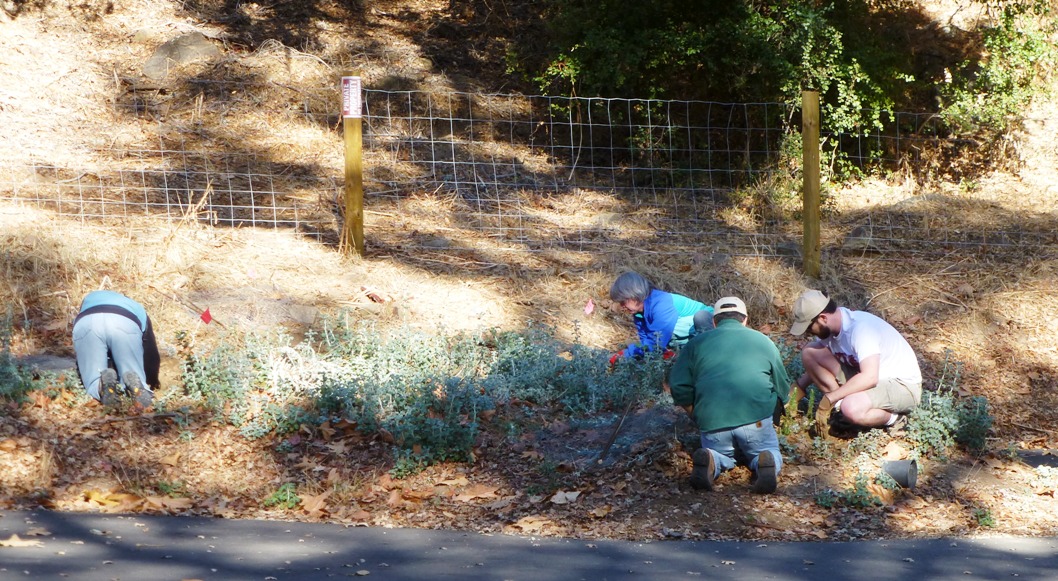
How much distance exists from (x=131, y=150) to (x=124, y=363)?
5.54 m

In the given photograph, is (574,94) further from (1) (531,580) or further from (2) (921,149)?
(1) (531,580)

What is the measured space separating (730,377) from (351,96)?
15.1 feet

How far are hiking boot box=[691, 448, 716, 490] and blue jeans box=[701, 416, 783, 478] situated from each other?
0.13ft

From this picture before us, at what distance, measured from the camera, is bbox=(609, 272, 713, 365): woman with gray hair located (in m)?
7.43

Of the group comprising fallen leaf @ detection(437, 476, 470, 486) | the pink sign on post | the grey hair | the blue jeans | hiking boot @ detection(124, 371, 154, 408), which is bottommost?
fallen leaf @ detection(437, 476, 470, 486)

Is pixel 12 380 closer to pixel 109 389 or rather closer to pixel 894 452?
pixel 109 389

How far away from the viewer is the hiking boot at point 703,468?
19.4 ft

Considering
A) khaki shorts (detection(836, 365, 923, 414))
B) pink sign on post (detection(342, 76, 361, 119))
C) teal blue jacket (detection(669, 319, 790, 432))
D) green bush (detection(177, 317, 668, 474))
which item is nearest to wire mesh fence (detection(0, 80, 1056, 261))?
pink sign on post (detection(342, 76, 361, 119))

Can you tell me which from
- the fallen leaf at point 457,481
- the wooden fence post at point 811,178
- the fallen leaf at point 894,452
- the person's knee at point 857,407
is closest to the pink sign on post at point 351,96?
the wooden fence post at point 811,178

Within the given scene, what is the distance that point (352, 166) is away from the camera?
9266 mm

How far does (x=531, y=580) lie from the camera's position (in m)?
4.86

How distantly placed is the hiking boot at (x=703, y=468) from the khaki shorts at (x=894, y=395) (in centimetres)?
119

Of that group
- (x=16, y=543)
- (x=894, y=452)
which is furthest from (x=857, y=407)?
(x=16, y=543)

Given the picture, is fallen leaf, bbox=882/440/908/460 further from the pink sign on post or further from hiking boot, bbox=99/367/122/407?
the pink sign on post
